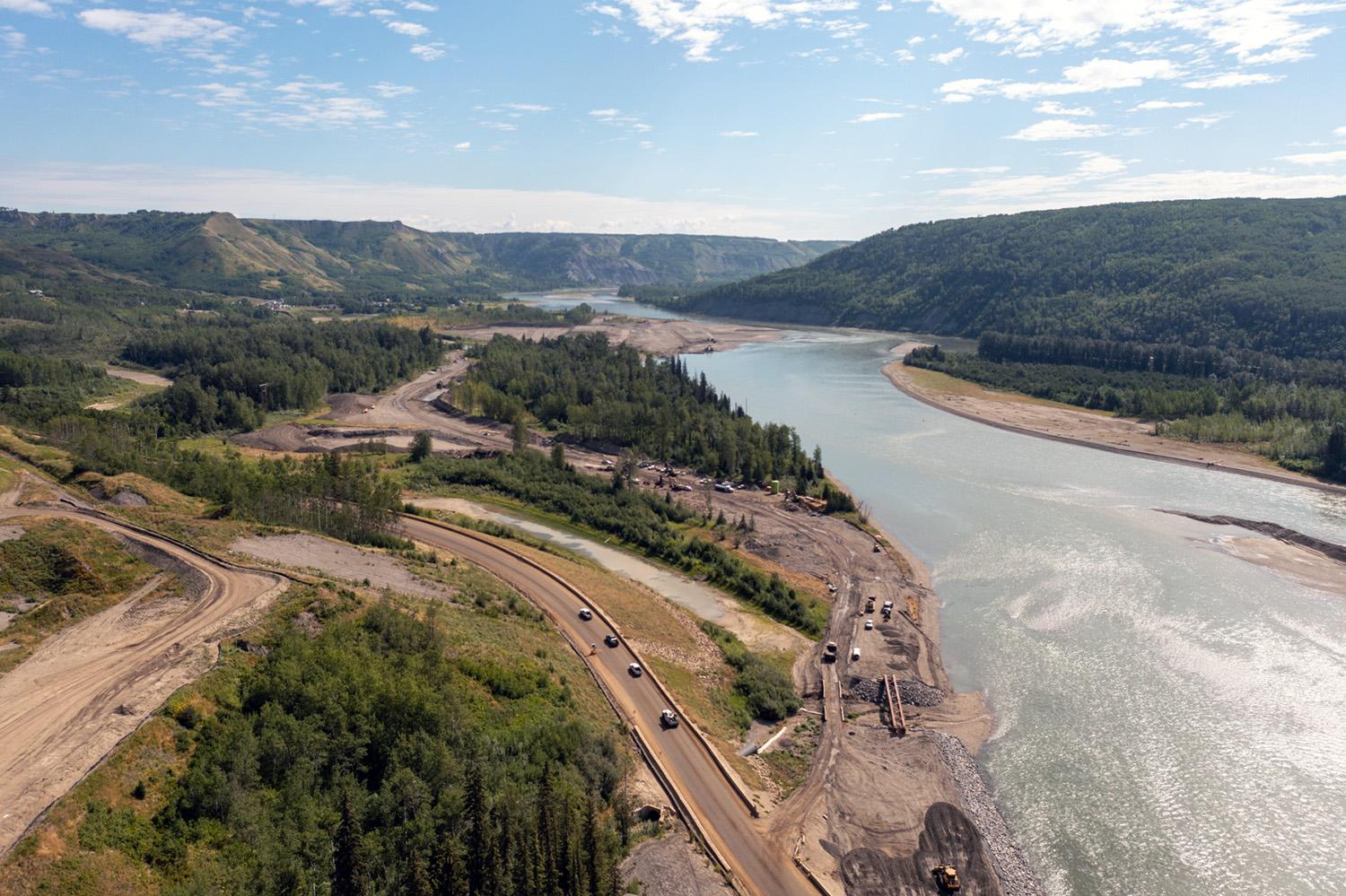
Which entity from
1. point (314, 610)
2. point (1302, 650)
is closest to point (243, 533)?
point (314, 610)

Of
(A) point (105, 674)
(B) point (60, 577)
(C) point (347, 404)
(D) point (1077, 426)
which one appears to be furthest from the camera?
(C) point (347, 404)

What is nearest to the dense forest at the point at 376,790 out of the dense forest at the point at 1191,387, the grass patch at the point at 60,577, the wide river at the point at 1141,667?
the grass patch at the point at 60,577

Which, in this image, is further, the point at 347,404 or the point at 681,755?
the point at 347,404

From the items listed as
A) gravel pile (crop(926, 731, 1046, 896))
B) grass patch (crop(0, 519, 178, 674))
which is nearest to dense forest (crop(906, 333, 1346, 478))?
gravel pile (crop(926, 731, 1046, 896))

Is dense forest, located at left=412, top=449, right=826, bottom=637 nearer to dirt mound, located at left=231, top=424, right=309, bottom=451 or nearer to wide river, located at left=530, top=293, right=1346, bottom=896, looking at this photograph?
wide river, located at left=530, top=293, right=1346, bottom=896

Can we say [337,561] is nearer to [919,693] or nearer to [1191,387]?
[919,693]

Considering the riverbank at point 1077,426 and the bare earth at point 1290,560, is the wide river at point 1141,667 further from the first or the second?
the riverbank at point 1077,426

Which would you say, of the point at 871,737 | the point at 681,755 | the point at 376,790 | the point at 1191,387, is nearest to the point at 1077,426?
the point at 1191,387
